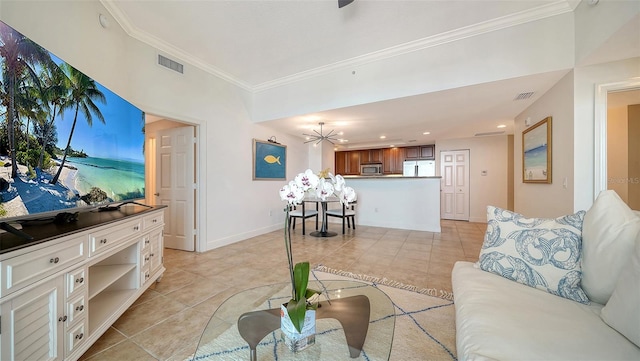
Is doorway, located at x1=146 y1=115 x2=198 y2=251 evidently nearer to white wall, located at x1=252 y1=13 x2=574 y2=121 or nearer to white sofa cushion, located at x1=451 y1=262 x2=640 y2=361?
white wall, located at x1=252 y1=13 x2=574 y2=121

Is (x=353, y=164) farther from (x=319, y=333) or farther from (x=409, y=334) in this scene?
(x=319, y=333)

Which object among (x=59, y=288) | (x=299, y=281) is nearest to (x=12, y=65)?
(x=59, y=288)

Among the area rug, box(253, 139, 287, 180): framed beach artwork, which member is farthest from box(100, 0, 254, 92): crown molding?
the area rug

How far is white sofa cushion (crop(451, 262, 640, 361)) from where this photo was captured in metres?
0.78

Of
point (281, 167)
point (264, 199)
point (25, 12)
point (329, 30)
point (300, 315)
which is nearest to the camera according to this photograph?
point (300, 315)

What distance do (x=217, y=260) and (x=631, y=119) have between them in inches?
216

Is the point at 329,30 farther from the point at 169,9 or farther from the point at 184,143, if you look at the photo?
the point at 184,143

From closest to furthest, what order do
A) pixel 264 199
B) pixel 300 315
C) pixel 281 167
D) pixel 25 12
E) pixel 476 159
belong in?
pixel 300 315, pixel 25 12, pixel 264 199, pixel 281 167, pixel 476 159

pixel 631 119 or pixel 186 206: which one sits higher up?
pixel 631 119

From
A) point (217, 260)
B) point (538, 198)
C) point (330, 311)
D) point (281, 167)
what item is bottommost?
point (217, 260)

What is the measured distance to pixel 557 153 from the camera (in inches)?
97.7

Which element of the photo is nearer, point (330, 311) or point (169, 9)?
point (330, 311)

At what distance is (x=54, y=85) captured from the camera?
1329 millimetres

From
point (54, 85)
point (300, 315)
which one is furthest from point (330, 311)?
point (54, 85)
